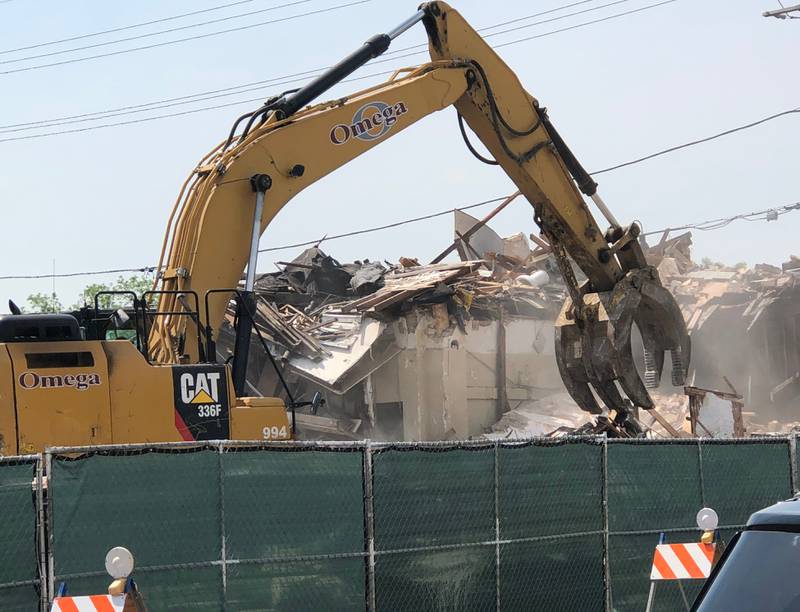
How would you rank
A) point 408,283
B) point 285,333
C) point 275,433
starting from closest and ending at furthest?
1. point 275,433
2. point 285,333
3. point 408,283

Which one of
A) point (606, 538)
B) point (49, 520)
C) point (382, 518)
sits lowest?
point (606, 538)

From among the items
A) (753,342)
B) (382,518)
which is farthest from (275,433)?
(753,342)

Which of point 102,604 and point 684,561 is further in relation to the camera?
point 684,561

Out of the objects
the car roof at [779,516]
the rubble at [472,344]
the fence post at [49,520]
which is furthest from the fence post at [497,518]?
the rubble at [472,344]

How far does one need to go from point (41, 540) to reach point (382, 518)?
113 inches

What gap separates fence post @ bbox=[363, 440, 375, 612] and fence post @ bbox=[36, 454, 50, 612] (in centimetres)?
265

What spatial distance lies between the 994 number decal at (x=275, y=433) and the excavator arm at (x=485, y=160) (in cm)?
66

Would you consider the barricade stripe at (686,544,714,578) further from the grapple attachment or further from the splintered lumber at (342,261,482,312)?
the splintered lumber at (342,261,482,312)

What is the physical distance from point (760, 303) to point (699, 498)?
17.7 metres

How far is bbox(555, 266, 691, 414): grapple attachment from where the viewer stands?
52.8 feet

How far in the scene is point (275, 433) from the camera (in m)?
12.2

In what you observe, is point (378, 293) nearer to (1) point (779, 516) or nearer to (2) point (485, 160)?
(2) point (485, 160)

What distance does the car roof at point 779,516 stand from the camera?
460cm

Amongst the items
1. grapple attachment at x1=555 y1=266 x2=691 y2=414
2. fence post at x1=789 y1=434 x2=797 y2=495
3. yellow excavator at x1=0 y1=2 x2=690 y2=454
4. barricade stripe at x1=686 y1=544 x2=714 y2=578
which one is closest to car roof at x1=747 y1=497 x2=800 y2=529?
barricade stripe at x1=686 y1=544 x2=714 y2=578
